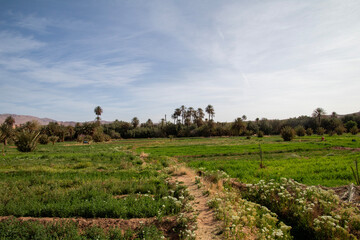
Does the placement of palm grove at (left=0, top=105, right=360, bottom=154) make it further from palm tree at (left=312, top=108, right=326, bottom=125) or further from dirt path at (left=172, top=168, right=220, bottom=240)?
dirt path at (left=172, top=168, right=220, bottom=240)

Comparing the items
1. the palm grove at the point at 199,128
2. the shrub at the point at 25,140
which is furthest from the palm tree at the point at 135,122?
the shrub at the point at 25,140

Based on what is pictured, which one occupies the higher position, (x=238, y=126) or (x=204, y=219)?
(x=238, y=126)

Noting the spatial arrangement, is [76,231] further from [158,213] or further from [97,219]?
[158,213]

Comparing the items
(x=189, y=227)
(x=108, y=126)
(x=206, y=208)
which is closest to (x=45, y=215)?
(x=189, y=227)

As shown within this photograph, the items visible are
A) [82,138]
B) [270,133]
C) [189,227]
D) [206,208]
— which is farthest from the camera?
[270,133]

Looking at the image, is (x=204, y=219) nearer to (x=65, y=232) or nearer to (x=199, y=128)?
(x=65, y=232)

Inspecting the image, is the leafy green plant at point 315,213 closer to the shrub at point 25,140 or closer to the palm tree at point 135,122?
the shrub at point 25,140

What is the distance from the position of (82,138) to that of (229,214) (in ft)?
254

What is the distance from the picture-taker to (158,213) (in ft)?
21.6

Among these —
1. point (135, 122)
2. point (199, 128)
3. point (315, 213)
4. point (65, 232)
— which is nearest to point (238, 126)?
point (199, 128)

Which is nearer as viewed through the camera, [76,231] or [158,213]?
[76,231]

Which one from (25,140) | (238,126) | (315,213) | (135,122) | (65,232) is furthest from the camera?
(135,122)

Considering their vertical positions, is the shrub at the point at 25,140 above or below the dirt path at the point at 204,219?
above

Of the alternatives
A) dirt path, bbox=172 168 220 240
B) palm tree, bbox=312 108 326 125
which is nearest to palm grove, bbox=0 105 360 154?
palm tree, bbox=312 108 326 125
